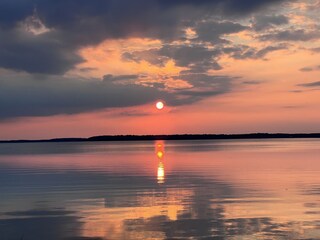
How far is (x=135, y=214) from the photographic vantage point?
73.0 feet

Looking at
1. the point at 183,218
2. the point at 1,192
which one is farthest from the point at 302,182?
the point at 1,192

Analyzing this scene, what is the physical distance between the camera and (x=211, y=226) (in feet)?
63.2

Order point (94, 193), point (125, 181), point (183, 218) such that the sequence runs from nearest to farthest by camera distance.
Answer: point (183, 218), point (94, 193), point (125, 181)

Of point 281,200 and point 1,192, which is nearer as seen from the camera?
point 281,200

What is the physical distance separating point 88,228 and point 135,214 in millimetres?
3508

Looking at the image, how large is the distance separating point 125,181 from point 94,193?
840 cm

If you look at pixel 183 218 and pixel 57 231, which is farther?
pixel 183 218

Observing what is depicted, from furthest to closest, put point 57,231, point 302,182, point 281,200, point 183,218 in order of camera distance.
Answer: point 302,182 → point 281,200 → point 183,218 → point 57,231

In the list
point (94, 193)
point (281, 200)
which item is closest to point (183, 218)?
point (281, 200)

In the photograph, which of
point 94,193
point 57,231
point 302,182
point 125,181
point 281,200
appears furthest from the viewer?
point 125,181

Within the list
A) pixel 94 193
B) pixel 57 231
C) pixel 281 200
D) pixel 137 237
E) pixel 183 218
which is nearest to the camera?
pixel 137 237

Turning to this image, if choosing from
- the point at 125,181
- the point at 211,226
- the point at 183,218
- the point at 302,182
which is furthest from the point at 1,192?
the point at 302,182

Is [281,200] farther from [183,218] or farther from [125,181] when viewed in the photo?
[125,181]

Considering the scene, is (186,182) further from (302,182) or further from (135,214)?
(135,214)
